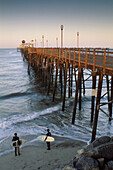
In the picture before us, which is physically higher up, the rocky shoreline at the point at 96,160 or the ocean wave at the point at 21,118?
the rocky shoreline at the point at 96,160

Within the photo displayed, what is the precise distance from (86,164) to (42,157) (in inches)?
93.9

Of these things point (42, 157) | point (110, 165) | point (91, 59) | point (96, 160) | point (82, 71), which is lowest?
point (42, 157)

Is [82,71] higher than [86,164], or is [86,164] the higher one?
[82,71]

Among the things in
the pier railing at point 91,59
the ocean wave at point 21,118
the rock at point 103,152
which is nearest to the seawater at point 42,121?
the ocean wave at point 21,118

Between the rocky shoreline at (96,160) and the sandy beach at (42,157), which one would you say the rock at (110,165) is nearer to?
the rocky shoreline at (96,160)

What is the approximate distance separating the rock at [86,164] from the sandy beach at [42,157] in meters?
0.89

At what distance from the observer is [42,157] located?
716 cm

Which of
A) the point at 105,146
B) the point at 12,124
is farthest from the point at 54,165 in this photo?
the point at 12,124

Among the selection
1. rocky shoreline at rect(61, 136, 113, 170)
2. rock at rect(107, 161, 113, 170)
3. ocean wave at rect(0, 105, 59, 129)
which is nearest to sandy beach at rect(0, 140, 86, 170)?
rocky shoreline at rect(61, 136, 113, 170)

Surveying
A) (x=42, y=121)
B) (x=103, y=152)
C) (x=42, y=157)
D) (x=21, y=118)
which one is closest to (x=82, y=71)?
(x=42, y=121)

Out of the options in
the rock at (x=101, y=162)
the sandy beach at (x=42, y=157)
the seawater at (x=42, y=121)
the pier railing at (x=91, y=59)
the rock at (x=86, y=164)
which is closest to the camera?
the rock at (x=86, y=164)

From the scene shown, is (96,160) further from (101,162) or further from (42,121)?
(42,121)

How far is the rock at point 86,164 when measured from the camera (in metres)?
5.15

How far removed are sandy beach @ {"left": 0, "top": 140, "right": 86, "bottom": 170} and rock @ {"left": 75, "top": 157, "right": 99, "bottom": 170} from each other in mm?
891
